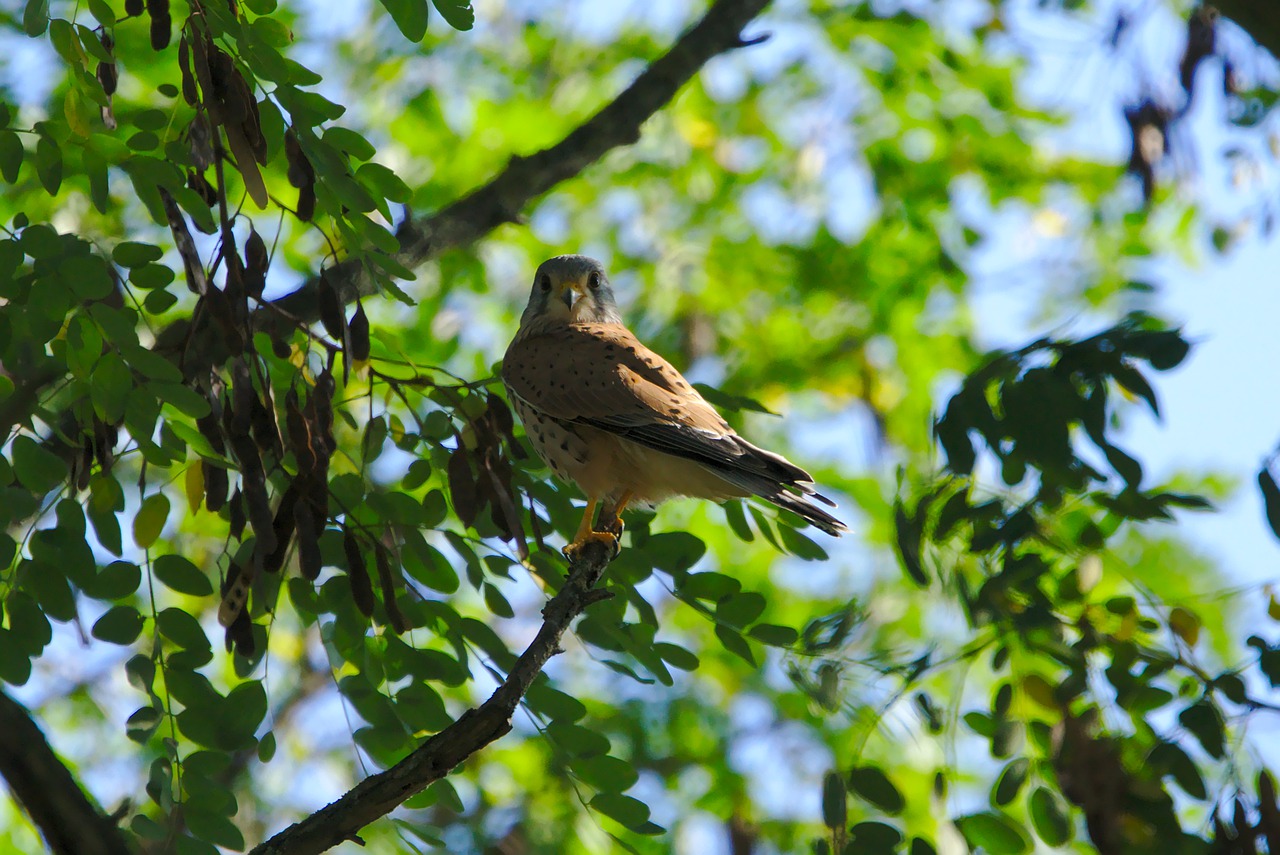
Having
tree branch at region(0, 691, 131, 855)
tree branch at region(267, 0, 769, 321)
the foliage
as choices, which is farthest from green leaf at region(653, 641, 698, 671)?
tree branch at region(267, 0, 769, 321)

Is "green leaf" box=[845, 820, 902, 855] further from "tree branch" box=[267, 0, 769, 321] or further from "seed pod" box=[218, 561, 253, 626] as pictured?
"tree branch" box=[267, 0, 769, 321]

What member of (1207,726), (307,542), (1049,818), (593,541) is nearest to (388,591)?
(307,542)

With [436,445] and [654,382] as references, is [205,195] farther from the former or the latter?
[654,382]

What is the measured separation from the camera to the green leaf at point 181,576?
8.19 feet

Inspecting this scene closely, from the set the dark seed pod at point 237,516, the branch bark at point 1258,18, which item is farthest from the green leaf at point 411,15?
the branch bark at point 1258,18

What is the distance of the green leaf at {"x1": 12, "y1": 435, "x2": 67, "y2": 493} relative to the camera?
2209mm

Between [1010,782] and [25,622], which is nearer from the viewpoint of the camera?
[25,622]

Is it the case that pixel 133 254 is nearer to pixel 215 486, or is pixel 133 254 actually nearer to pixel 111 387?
pixel 111 387

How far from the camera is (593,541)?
2988 mm

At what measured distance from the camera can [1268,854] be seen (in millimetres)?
2615

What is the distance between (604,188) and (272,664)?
3.98 metres

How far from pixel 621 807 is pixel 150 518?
1.19 metres

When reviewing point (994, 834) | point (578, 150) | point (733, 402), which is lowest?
point (994, 834)

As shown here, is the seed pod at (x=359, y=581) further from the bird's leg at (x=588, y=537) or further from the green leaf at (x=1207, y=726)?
the green leaf at (x=1207, y=726)
